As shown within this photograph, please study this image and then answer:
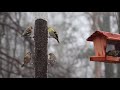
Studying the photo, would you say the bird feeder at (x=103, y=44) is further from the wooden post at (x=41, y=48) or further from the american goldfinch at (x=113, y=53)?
the wooden post at (x=41, y=48)

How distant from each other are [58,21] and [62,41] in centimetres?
309

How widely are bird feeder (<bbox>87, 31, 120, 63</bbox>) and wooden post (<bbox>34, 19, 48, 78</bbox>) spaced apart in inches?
24.5

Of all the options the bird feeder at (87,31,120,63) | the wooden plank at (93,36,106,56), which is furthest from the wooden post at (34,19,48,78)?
the wooden plank at (93,36,106,56)

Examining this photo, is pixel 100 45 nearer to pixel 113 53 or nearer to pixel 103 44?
pixel 103 44

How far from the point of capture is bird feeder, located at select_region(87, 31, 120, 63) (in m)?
4.10

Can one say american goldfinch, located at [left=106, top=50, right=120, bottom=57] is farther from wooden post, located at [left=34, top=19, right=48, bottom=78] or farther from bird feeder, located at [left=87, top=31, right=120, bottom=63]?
wooden post, located at [left=34, top=19, right=48, bottom=78]

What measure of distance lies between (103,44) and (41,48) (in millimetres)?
874

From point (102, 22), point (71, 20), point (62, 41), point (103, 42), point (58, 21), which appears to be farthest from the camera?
point (58, 21)

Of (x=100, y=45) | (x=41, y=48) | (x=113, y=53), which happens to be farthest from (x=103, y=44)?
(x=41, y=48)

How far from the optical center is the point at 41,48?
397 centimetres

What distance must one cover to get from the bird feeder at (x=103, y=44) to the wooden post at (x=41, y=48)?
621 mm
